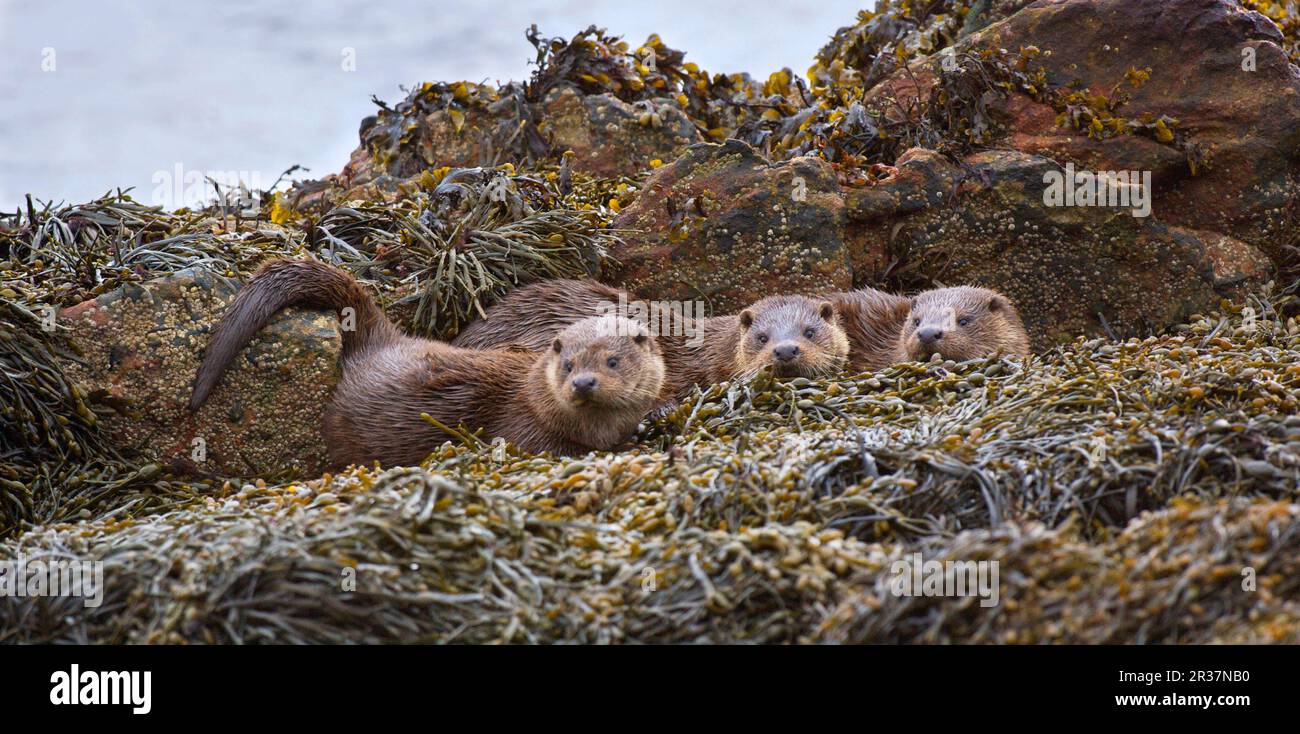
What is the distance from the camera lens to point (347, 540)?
3.31 meters

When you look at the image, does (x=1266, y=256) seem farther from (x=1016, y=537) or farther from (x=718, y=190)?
(x=1016, y=537)

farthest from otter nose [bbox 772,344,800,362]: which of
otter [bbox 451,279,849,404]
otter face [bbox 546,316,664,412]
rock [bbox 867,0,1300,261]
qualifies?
rock [bbox 867,0,1300,261]

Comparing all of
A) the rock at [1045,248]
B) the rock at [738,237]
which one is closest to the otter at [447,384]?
the rock at [738,237]

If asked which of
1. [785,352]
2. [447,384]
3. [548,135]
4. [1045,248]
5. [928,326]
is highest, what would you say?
[548,135]

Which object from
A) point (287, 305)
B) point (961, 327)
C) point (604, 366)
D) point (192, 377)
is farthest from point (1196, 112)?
point (192, 377)

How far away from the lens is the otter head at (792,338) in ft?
17.8

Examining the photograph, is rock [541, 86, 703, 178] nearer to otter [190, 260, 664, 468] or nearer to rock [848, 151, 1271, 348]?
rock [848, 151, 1271, 348]

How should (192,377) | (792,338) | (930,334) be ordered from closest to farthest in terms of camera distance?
(192,377)
(930,334)
(792,338)

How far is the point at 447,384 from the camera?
5395mm

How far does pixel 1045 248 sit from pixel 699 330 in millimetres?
1968

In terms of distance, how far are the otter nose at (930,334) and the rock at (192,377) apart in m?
2.70

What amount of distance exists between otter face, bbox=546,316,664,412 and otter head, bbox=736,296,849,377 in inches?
19.7

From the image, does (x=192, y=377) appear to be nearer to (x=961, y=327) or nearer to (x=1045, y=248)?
(x=961, y=327)
